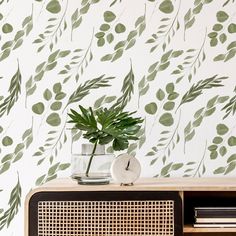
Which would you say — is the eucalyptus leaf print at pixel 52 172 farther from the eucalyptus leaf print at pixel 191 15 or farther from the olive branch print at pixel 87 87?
the eucalyptus leaf print at pixel 191 15

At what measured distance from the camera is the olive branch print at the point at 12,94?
9.07 ft

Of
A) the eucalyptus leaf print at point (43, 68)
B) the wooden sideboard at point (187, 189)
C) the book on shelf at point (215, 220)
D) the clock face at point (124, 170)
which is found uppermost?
the eucalyptus leaf print at point (43, 68)

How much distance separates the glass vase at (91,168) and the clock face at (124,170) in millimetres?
56

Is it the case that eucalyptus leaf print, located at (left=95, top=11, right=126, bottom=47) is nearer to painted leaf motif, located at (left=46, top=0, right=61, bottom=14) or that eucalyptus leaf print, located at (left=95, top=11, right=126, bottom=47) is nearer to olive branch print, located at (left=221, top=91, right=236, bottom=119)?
painted leaf motif, located at (left=46, top=0, right=61, bottom=14)

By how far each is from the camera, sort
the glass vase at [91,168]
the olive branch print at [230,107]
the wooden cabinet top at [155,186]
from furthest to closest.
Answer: the olive branch print at [230,107] < the glass vase at [91,168] < the wooden cabinet top at [155,186]

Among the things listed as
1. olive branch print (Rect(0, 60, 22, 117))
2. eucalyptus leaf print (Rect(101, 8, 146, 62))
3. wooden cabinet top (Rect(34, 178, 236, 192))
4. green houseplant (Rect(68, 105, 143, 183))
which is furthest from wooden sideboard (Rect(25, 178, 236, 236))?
eucalyptus leaf print (Rect(101, 8, 146, 62))

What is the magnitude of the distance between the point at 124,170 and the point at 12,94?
0.78 m

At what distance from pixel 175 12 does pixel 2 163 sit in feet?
3.82

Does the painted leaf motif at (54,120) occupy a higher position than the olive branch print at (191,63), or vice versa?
the olive branch print at (191,63)

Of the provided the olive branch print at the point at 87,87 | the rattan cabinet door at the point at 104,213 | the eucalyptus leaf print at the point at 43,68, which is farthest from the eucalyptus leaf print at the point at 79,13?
the rattan cabinet door at the point at 104,213

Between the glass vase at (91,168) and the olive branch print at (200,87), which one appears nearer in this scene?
the glass vase at (91,168)

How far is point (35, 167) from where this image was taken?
2.76m

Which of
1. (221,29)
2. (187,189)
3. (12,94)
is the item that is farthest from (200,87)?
(12,94)

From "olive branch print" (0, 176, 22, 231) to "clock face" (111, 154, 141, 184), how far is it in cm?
65
